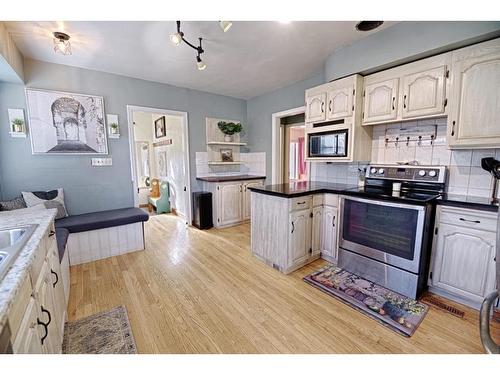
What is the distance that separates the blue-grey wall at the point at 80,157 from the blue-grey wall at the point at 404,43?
6.80 ft

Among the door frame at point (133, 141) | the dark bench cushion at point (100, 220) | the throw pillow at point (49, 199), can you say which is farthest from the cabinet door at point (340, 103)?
the throw pillow at point (49, 199)

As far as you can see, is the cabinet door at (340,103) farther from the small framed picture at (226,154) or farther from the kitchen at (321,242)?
the small framed picture at (226,154)

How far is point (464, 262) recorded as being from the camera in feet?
5.77

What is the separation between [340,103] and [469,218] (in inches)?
64.4

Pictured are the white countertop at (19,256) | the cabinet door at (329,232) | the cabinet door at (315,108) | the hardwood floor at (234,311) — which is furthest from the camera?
the cabinet door at (315,108)

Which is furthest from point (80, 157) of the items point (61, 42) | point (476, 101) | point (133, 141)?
point (476, 101)

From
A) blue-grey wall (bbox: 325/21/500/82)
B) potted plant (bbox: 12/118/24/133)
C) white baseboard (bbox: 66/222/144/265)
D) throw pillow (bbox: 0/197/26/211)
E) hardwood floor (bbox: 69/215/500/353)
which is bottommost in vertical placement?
hardwood floor (bbox: 69/215/500/353)

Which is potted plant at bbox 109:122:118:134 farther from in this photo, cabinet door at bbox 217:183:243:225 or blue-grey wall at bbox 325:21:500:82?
blue-grey wall at bbox 325:21:500:82

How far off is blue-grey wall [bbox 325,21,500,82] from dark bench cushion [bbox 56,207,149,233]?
317cm

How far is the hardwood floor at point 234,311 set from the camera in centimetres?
146

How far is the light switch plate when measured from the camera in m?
3.09

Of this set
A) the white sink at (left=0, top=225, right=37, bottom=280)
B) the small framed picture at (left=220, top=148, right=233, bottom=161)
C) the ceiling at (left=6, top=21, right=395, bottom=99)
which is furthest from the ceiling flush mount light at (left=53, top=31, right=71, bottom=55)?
the small framed picture at (left=220, top=148, right=233, bottom=161)

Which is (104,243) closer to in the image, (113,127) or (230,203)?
(113,127)

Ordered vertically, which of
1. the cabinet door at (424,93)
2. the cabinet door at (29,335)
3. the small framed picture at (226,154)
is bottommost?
the cabinet door at (29,335)
